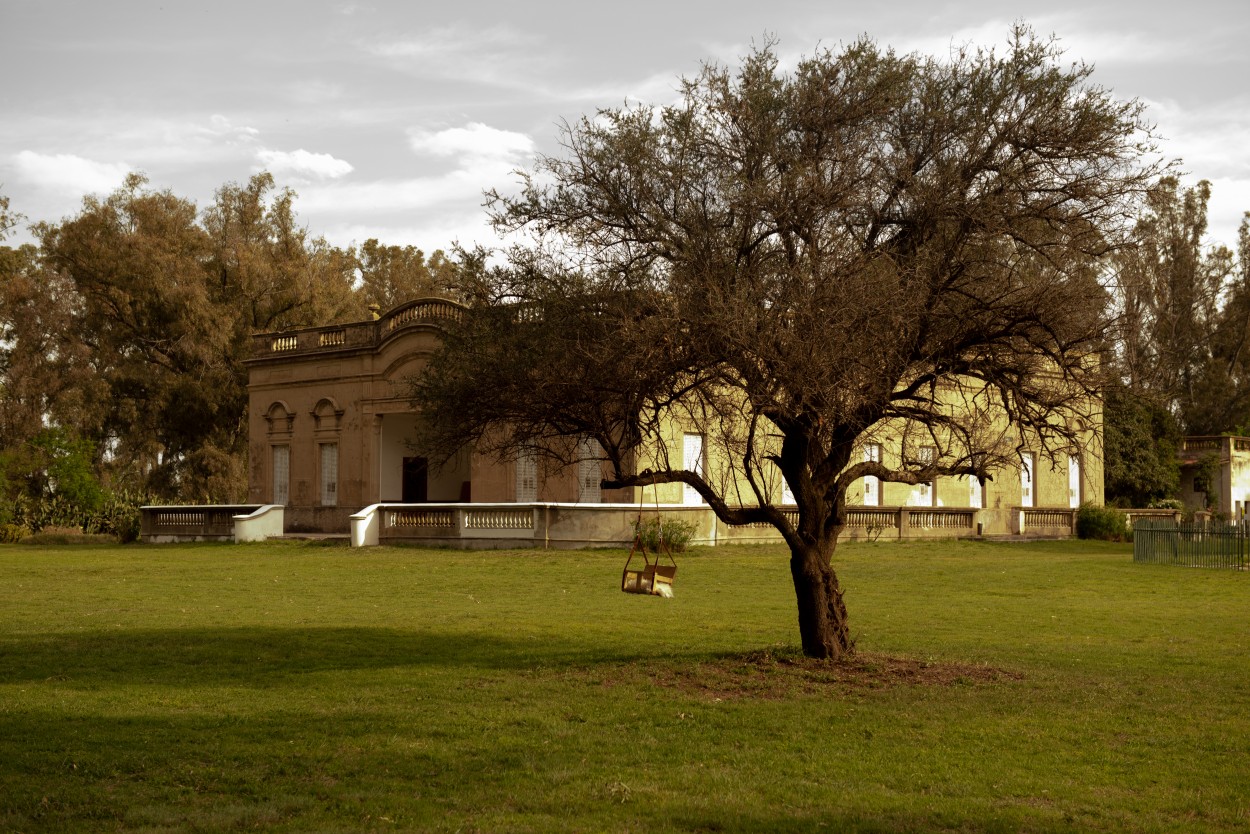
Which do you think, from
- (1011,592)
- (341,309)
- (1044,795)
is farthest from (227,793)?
(341,309)

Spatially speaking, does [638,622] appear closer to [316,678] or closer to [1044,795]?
[316,678]

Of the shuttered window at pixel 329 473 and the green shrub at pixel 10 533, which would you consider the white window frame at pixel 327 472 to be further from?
the green shrub at pixel 10 533

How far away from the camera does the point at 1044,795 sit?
8398mm

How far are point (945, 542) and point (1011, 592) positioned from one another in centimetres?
1451

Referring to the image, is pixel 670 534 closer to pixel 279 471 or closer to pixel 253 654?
pixel 253 654

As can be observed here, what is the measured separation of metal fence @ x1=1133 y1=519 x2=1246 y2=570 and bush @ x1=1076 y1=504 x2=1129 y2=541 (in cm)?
1159

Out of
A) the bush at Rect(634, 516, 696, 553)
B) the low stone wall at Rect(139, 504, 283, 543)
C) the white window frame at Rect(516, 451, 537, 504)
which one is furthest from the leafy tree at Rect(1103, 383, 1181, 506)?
the low stone wall at Rect(139, 504, 283, 543)

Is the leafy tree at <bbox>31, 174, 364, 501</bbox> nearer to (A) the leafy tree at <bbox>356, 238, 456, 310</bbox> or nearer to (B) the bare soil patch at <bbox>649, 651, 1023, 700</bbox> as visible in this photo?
(A) the leafy tree at <bbox>356, 238, 456, 310</bbox>

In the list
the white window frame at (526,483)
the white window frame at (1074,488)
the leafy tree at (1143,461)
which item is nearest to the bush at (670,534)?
the white window frame at (526,483)

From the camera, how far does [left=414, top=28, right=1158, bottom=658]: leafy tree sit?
38.7 ft

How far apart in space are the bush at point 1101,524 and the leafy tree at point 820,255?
3291 cm

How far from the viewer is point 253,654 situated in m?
14.1

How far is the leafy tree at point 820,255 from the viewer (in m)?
11.8

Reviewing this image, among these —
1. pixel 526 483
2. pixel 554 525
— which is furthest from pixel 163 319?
pixel 554 525
